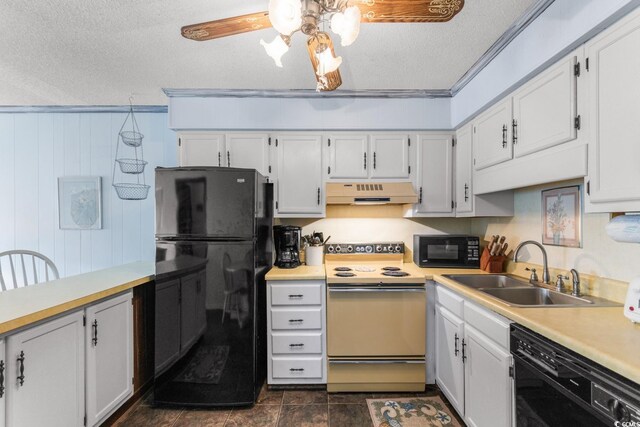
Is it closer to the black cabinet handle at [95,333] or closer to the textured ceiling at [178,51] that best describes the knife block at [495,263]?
the textured ceiling at [178,51]

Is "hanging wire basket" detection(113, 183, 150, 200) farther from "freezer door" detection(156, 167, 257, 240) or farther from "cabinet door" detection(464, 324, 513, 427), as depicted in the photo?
"cabinet door" detection(464, 324, 513, 427)

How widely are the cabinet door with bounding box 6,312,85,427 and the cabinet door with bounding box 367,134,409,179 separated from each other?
2376mm

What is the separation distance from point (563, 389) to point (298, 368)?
174 centimetres

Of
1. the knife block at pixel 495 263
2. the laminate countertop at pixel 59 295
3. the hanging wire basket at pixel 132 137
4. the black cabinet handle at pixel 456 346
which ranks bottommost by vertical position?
the black cabinet handle at pixel 456 346

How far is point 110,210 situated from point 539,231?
3894 millimetres

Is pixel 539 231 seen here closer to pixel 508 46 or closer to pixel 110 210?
pixel 508 46

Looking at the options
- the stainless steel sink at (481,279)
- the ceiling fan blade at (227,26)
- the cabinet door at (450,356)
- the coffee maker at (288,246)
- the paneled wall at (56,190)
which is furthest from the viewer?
the paneled wall at (56,190)

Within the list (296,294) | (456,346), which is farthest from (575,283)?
(296,294)

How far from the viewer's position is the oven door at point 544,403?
106cm

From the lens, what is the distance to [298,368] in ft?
7.79

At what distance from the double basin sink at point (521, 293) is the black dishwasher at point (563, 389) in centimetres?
28

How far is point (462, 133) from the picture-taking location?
263cm

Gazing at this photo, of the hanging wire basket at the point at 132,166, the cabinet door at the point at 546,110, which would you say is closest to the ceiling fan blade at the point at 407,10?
the cabinet door at the point at 546,110

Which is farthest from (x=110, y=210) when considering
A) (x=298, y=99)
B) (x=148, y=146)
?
(x=298, y=99)
